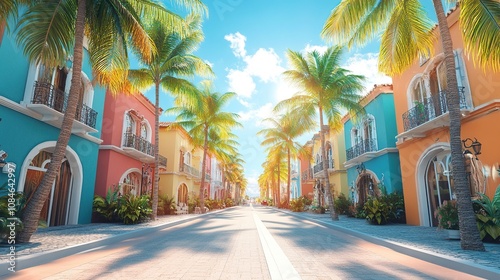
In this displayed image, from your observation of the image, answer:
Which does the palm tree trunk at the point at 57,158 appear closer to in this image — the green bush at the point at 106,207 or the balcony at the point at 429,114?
the green bush at the point at 106,207

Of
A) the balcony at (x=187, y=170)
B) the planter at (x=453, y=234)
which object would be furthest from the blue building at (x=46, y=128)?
the planter at (x=453, y=234)

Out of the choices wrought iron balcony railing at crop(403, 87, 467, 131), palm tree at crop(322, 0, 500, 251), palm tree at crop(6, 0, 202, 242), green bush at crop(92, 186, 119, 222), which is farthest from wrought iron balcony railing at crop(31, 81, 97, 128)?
wrought iron balcony railing at crop(403, 87, 467, 131)

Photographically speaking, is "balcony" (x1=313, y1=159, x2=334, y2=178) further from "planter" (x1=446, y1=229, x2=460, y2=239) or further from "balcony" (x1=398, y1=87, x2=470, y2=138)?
"planter" (x1=446, y1=229, x2=460, y2=239)

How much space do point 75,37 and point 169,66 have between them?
7.01m

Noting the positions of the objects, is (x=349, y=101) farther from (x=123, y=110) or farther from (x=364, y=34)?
(x=123, y=110)

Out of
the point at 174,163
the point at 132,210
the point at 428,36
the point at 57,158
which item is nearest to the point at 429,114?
the point at 428,36

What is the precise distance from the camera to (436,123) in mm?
11320

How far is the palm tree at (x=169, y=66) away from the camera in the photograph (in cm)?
1498

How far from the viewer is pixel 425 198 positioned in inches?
511

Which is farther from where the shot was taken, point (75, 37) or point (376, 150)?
point (376, 150)

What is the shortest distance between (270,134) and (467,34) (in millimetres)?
24361

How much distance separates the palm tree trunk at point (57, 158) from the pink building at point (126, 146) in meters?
8.26

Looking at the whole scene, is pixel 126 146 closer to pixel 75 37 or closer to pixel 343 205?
pixel 75 37

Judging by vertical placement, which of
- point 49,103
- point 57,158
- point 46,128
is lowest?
point 57,158
